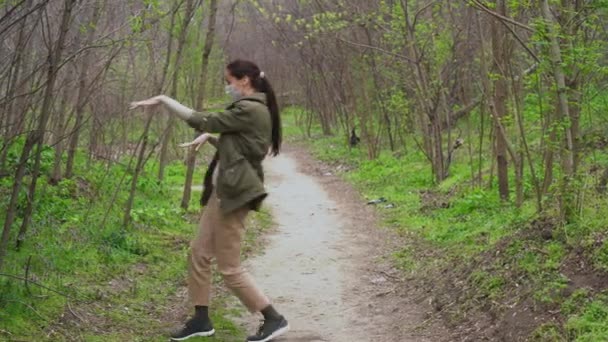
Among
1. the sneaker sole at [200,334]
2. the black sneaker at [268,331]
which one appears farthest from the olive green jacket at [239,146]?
the sneaker sole at [200,334]

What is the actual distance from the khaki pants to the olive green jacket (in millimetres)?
141

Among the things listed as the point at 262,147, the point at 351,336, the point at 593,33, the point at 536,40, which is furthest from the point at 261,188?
the point at 593,33

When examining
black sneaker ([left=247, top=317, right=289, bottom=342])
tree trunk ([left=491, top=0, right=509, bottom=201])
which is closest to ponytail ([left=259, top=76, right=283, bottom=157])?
black sneaker ([left=247, top=317, right=289, bottom=342])

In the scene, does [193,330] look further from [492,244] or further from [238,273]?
[492,244]

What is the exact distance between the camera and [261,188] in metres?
5.27

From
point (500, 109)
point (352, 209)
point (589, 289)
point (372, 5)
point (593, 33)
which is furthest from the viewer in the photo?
point (372, 5)

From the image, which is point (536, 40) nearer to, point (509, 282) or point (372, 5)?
point (509, 282)

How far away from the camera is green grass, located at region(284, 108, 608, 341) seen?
16.6ft

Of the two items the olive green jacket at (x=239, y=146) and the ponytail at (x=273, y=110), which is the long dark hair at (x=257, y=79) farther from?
the olive green jacket at (x=239, y=146)

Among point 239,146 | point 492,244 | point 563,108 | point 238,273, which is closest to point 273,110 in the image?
point 239,146

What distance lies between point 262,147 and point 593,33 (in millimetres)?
4487

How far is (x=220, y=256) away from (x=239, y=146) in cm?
80

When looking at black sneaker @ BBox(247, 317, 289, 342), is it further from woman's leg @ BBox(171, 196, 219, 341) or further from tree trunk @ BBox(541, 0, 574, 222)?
tree trunk @ BBox(541, 0, 574, 222)

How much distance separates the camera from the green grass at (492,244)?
5.06 meters
